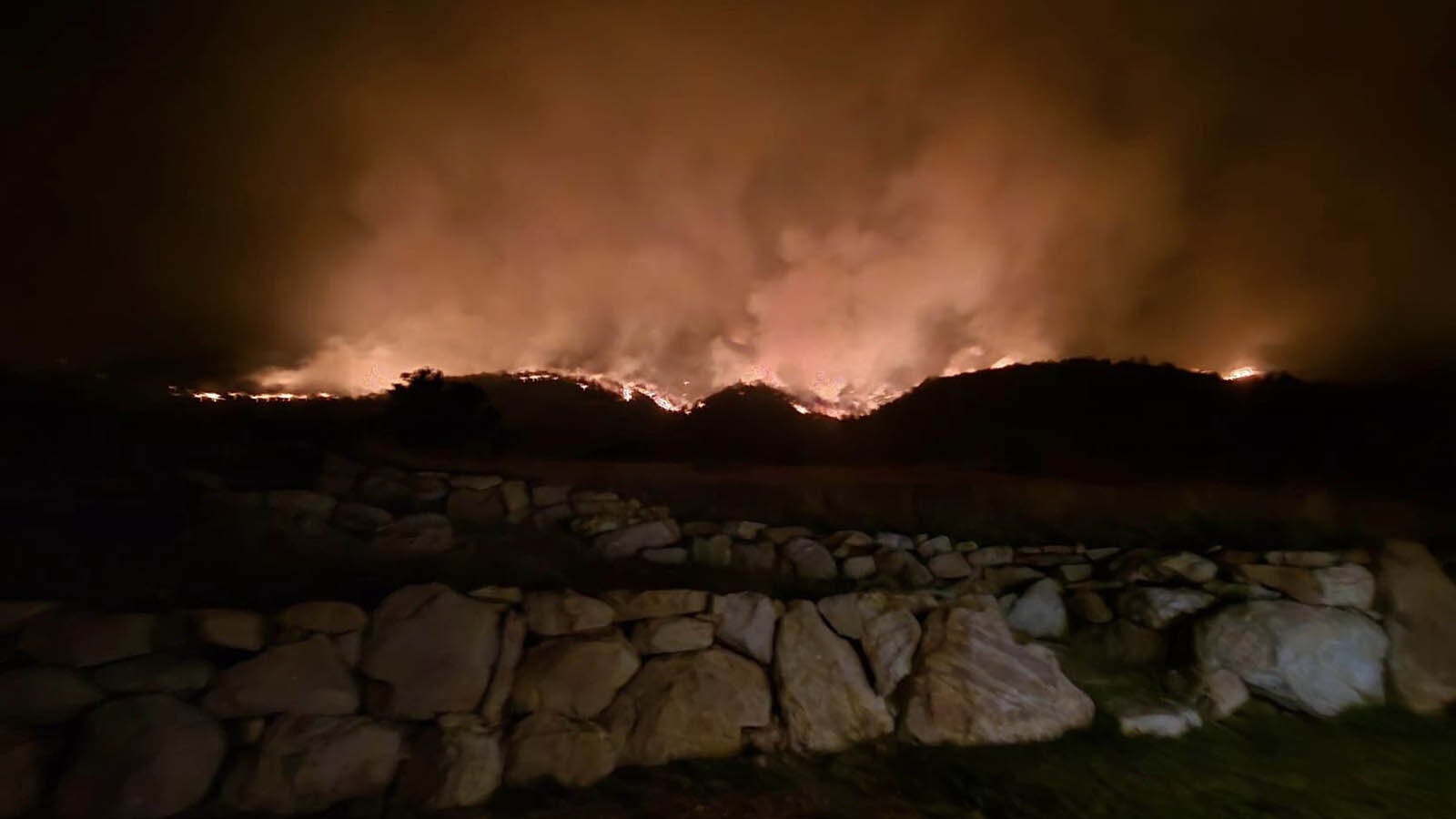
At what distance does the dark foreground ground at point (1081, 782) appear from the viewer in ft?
16.3

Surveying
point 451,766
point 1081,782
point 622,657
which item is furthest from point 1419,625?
point 451,766

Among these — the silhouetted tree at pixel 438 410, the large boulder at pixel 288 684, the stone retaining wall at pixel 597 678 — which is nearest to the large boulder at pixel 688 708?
the stone retaining wall at pixel 597 678

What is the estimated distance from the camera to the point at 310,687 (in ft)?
15.8

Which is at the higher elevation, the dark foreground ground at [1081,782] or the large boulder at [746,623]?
the large boulder at [746,623]

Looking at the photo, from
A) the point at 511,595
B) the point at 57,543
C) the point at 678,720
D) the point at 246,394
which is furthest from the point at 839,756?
the point at 246,394

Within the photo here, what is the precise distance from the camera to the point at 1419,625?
24.0 feet

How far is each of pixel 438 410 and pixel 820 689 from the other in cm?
817

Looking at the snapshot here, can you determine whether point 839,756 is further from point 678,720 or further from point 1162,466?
point 1162,466

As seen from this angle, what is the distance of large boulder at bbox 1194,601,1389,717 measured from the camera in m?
6.78

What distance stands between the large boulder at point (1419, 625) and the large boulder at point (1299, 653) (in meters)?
0.21

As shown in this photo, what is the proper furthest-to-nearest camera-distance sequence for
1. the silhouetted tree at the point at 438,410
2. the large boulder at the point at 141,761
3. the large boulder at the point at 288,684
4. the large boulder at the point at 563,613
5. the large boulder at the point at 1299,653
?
the silhouetted tree at the point at 438,410, the large boulder at the point at 1299,653, the large boulder at the point at 563,613, the large boulder at the point at 288,684, the large boulder at the point at 141,761

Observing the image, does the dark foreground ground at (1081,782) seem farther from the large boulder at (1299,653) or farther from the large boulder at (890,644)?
the large boulder at (890,644)

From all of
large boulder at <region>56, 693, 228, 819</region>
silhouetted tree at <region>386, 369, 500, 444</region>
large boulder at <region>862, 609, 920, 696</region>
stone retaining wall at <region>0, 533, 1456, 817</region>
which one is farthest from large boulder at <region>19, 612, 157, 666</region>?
silhouetted tree at <region>386, 369, 500, 444</region>

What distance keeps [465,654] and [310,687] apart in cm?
100
